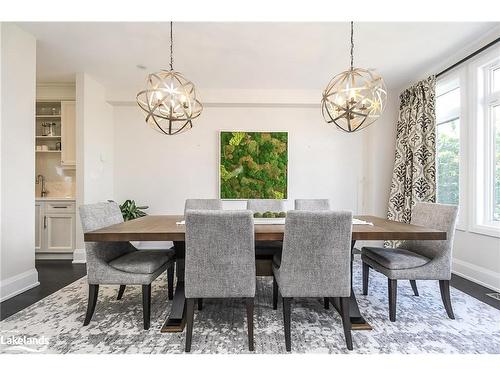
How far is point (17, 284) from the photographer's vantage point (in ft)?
8.65

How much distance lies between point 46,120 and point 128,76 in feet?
5.71

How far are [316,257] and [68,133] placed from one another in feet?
13.6

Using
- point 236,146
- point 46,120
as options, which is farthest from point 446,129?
point 46,120

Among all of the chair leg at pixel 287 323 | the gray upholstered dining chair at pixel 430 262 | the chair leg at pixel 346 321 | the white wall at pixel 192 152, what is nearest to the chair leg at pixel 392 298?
the gray upholstered dining chair at pixel 430 262

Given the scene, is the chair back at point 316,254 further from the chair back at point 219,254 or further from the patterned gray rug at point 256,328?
the patterned gray rug at point 256,328

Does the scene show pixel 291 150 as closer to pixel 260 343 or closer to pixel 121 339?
pixel 260 343

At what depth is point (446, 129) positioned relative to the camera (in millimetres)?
3562

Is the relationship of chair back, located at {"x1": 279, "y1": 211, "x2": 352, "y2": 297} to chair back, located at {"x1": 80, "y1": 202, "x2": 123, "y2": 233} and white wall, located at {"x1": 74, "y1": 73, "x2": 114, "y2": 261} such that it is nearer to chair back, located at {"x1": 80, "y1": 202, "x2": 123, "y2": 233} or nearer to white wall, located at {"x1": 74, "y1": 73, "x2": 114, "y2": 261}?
chair back, located at {"x1": 80, "y1": 202, "x2": 123, "y2": 233}

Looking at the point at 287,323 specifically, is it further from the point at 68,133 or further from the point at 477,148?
the point at 68,133

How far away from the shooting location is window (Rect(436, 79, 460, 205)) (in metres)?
3.38

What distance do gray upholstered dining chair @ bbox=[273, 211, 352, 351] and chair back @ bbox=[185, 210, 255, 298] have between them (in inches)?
9.6

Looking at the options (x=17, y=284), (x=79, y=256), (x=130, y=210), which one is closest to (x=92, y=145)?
(x=130, y=210)

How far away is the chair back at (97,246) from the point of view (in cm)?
194

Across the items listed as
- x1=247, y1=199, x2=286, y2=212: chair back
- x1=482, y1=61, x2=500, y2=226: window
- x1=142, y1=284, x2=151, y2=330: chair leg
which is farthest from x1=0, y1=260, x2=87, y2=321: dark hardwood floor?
x1=482, y1=61, x2=500, y2=226: window
